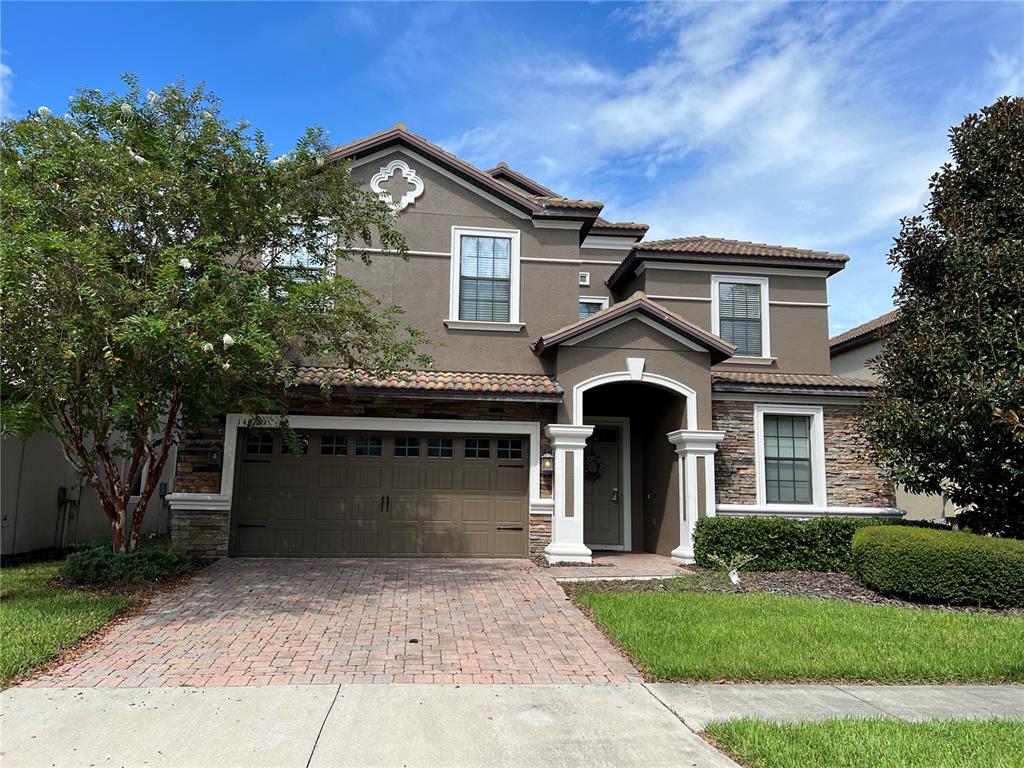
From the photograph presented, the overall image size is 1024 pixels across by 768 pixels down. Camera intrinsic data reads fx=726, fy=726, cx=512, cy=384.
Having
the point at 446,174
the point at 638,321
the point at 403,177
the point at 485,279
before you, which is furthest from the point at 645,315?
the point at 403,177

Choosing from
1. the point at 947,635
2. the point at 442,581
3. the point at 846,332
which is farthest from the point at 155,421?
the point at 846,332

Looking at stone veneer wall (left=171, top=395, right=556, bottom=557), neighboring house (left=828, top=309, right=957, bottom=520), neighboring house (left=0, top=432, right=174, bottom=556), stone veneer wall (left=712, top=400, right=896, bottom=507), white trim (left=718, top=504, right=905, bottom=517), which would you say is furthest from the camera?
neighboring house (left=828, top=309, right=957, bottom=520)

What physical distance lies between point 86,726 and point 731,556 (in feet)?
31.4

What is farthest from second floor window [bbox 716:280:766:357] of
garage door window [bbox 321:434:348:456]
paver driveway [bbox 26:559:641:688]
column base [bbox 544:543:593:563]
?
garage door window [bbox 321:434:348:456]

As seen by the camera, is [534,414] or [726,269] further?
[726,269]

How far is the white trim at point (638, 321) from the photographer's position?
42.9 ft

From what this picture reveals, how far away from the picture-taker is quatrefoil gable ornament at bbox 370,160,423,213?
1390 centimetres

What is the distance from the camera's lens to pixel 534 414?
13.2m

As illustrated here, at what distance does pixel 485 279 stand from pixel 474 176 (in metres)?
1.99

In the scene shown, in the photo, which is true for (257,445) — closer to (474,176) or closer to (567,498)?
(567,498)

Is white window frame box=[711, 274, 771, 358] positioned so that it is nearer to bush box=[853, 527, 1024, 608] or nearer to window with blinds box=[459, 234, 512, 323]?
window with blinds box=[459, 234, 512, 323]

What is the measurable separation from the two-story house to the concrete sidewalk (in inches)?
253

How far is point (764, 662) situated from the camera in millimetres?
6758

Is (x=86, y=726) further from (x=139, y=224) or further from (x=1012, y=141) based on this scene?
(x=1012, y=141)
